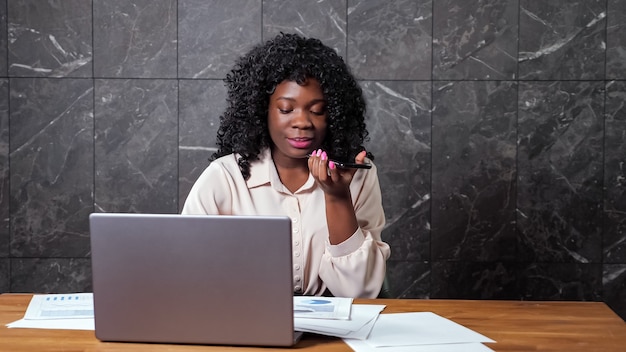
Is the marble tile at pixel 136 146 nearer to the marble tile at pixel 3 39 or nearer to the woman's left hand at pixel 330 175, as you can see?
the marble tile at pixel 3 39

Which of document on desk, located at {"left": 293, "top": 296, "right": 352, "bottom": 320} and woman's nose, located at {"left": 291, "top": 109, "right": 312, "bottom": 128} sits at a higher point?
woman's nose, located at {"left": 291, "top": 109, "right": 312, "bottom": 128}

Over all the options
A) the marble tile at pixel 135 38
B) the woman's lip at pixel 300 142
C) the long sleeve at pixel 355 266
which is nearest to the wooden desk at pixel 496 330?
the long sleeve at pixel 355 266

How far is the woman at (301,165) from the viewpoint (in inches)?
77.2

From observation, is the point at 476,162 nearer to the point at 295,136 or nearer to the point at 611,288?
the point at 611,288

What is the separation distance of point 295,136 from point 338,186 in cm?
24

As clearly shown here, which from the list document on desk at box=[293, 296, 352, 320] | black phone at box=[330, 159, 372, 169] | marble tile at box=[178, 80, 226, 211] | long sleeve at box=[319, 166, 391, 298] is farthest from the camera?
marble tile at box=[178, 80, 226, 211]

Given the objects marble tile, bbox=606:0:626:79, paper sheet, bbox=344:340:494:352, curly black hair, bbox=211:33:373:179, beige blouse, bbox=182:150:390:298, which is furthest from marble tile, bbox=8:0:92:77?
paper sheet, bbox=344:340:494:352

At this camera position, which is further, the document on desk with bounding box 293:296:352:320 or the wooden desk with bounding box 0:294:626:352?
the document on desk with bounding box 293:296:352:320

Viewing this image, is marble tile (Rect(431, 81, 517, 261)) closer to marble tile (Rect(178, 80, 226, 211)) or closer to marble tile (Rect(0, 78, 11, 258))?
marble tile (Rect(178, 80, 226, 211))

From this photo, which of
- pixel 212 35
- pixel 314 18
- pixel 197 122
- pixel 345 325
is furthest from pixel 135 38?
pixel 345 325

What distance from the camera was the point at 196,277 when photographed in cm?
126

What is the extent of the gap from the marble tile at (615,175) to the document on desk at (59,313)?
2.46 metres

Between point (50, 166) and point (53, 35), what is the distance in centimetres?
58

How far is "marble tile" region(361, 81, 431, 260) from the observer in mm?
3369
